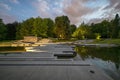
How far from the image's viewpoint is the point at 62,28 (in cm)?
5762

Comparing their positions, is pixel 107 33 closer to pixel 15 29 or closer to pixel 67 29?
pixel 67 29

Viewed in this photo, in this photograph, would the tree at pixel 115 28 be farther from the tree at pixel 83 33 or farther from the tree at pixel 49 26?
the tree at pixel 49 26

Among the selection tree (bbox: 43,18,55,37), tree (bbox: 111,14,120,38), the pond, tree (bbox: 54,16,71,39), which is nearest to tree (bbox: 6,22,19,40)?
tree (bbox: 43,18,55,37)

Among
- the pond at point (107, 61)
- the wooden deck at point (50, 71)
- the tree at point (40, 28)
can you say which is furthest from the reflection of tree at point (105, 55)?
the tree at point (40, 28)

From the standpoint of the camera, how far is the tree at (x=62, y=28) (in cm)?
5712

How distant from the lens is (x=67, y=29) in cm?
5788

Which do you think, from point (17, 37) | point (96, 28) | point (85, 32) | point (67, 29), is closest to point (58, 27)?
point (67, 29)

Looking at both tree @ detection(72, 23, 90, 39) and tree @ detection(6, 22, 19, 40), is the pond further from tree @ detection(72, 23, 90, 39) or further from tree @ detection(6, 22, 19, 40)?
tree @ detection(6, 22, 19, 40)

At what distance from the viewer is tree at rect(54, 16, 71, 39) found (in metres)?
57.1

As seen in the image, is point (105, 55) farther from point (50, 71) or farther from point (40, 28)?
point (40, 28)

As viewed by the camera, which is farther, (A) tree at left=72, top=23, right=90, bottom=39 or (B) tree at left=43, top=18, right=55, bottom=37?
(B) tree at left=43, top=18, right=55, bottom=37

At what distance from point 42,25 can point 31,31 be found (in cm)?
444

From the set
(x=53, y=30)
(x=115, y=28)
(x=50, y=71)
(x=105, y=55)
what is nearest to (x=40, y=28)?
(x=53, y=30)

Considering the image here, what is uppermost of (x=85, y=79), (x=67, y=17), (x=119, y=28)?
(x=67, y=17)
